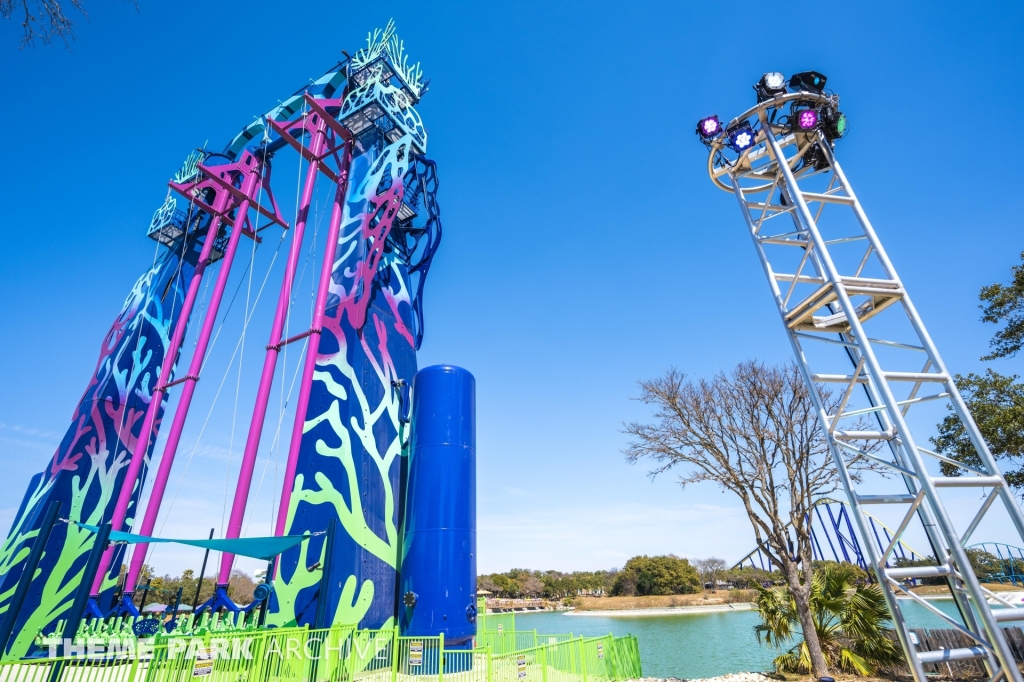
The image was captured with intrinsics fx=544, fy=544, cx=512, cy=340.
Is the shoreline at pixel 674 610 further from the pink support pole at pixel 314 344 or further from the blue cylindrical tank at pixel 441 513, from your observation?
the pink support pole at pixel 314 344

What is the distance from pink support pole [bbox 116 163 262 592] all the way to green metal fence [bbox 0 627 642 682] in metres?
2.84

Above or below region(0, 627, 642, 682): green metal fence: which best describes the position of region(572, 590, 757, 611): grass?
above

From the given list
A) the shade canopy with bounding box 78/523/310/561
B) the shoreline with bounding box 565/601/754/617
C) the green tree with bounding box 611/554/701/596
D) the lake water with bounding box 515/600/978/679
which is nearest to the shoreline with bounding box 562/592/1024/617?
the shoreline with bounding box 565/601/754/617

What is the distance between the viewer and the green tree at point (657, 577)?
70.8 metres

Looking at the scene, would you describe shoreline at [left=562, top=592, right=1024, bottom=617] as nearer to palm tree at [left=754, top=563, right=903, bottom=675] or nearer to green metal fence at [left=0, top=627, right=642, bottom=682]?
palm tree at [left=754, top=563, right=903, bottom=675]

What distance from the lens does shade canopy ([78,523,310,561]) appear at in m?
11.4

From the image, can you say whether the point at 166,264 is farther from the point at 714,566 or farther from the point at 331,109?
the point at 714,566

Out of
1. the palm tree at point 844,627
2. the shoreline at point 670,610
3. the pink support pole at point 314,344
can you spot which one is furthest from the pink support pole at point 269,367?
the shoreline at point 670,610

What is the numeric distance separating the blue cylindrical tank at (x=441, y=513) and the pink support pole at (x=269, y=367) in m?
4.33

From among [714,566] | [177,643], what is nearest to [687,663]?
[177,643]

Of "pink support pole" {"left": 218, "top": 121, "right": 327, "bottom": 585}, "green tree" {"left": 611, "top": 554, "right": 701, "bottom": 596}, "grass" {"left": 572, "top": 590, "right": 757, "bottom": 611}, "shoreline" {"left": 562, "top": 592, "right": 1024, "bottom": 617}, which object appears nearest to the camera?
"pink support pole" {"left": 218, "top": 121, "right": 327, "bottom": 585}

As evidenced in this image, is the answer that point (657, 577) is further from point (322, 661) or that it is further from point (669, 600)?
point (322, 661)

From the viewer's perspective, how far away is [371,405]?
54.6ft

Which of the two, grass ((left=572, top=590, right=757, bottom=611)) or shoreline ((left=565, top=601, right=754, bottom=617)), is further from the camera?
grass ((left=572, top=590, right=757, bottom=611))
